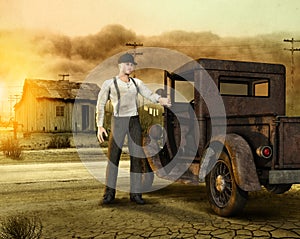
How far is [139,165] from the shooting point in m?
5.48

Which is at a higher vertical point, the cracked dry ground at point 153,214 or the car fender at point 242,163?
the car fender at point 242,163

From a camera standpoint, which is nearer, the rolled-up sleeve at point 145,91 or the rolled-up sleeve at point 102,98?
the rolled-up sleeve at point 102,98

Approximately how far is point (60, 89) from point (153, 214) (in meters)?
27.4

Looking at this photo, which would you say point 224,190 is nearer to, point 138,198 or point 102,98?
point 138,198

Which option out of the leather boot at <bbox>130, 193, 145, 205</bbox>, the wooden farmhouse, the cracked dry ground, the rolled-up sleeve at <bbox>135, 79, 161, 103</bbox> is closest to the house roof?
the wooden farmhouse

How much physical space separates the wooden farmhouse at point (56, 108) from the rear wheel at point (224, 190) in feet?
84.2

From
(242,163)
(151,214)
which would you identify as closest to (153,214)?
(151,214)

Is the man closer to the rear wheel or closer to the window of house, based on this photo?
the rear wheel

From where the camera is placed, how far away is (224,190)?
4.48 m

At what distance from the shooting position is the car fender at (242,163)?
4.02 metres

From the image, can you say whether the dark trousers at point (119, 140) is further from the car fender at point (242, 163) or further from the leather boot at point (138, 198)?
the car fender at point (242, 163)

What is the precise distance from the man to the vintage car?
0.54 m

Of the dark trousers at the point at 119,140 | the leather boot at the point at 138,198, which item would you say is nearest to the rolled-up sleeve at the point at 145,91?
the dark trousers at the point at 119,140

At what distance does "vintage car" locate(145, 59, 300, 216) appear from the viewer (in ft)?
13.5
